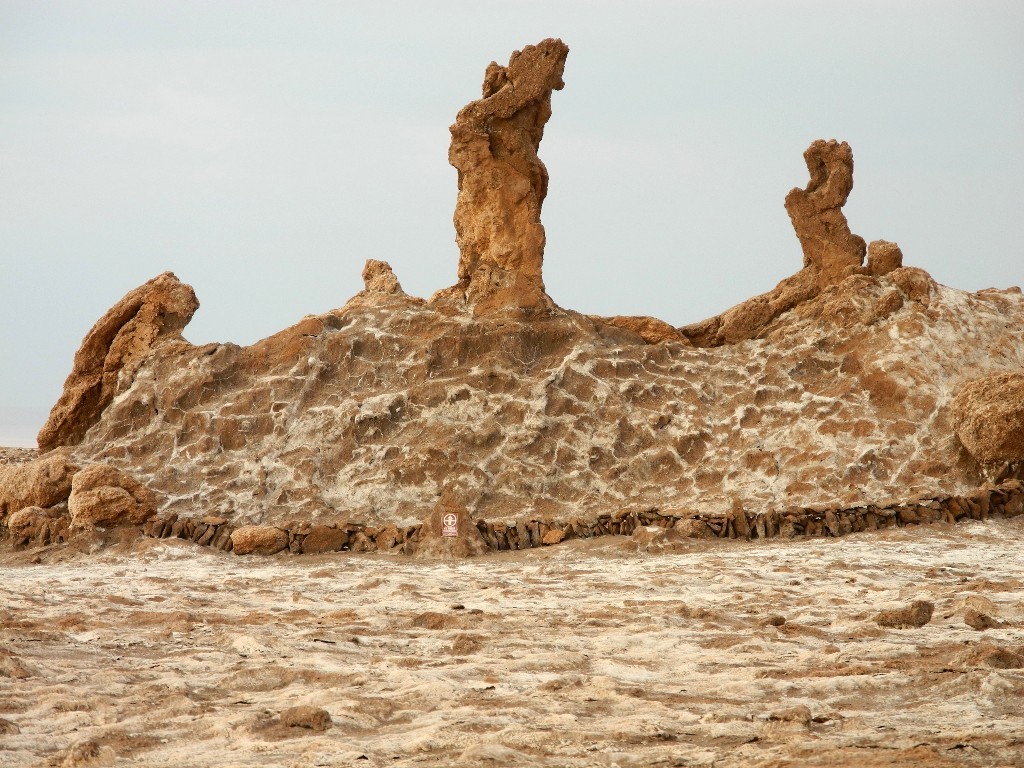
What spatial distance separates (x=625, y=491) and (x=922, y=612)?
6264mm

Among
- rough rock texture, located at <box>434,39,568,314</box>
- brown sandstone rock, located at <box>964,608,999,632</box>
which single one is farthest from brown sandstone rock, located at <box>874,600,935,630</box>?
rough rock texture, located at <box>434,39,568,314</box>

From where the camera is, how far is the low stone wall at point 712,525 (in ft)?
39.3

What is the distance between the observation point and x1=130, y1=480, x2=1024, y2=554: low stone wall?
1199 cm

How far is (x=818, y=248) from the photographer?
604 inches

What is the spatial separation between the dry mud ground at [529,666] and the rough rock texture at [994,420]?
82.3 inches

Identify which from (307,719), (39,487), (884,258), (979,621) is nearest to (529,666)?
(307,719)

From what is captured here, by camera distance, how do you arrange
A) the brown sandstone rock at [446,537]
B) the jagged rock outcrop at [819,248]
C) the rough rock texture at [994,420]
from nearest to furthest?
the brown sandstone rock at [446,537] → the rough rock texture at [994,420] → the jagged rock outcrop at [819,248]

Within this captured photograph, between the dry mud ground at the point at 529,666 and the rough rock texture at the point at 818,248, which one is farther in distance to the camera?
the rough rock texture at the point at 818,248

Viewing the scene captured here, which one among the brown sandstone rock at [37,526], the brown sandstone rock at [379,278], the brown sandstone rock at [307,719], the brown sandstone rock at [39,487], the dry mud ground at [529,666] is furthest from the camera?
the brown sandstone rock at [379,278]

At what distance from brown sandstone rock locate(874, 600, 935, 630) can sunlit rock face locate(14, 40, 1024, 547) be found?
205 inches

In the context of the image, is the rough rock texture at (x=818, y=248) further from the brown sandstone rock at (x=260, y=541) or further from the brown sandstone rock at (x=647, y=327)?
the brown sandstone rock at (x=260, y=541)

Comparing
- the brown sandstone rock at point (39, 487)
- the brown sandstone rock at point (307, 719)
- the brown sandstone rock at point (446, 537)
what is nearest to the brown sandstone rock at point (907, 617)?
the brown sandstone rock at point (307, 719)

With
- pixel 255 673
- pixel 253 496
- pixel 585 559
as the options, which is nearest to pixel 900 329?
pixel 585 559

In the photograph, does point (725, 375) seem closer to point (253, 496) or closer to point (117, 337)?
point (253, 496)
